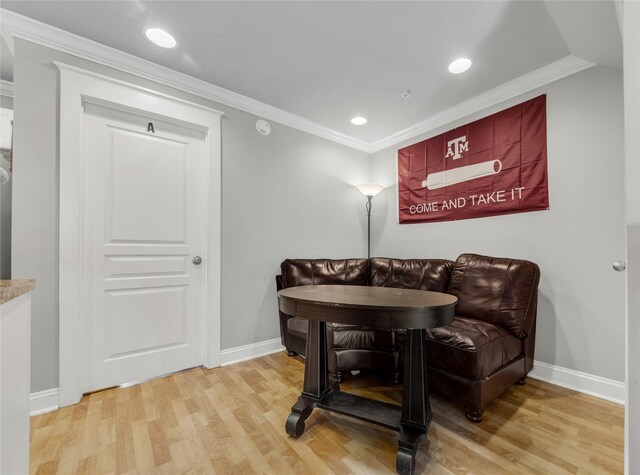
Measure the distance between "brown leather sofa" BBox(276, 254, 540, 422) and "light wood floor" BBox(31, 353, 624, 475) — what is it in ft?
0.57

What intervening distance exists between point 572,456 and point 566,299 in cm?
113

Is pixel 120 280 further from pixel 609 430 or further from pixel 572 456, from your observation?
pixel 609 430

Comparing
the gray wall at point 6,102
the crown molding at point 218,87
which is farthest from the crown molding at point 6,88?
the crown molding at point 218,87

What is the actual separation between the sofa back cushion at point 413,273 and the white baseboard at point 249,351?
1.20 m

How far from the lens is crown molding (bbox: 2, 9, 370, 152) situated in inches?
68.6

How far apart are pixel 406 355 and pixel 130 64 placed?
2.74 m

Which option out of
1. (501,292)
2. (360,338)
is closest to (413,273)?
(501,292)

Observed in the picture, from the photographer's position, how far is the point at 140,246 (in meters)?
2.18

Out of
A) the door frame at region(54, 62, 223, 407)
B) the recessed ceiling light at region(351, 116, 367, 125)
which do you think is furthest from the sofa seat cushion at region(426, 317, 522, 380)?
the door frame at region(54, 62, 223, 407)

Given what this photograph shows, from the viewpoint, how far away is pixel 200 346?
2.44 m

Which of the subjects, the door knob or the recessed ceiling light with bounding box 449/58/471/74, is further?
the recessed ceiling light with bounding box 449/58/471/74

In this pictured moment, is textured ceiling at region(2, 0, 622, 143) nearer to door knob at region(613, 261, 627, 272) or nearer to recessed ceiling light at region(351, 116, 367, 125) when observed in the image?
recessed ceiling light at region(351, 116, 367, 125)

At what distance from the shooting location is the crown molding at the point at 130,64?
1742 mm

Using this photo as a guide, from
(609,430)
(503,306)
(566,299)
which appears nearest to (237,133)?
(503,306)
